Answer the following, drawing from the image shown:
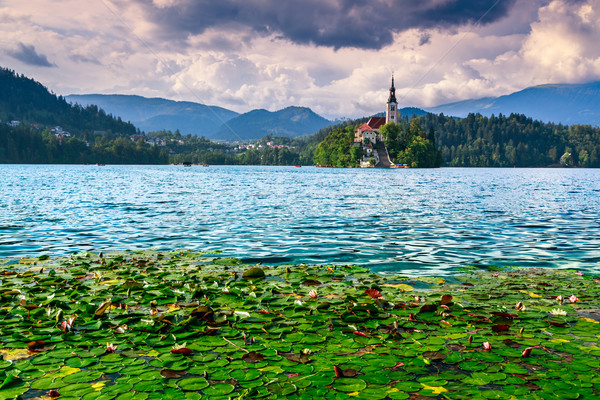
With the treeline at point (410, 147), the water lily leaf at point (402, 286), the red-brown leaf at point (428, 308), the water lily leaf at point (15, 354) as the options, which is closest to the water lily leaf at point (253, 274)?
the water lily leaf at point (402, 286)

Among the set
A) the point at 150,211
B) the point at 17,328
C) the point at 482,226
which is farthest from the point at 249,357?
the point at 150,211

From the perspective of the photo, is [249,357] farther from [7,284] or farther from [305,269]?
[7,284]

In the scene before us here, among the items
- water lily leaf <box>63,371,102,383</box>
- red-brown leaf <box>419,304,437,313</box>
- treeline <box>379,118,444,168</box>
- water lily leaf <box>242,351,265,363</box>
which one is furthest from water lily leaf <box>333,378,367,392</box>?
treeline <box>379,118,444,168</box>

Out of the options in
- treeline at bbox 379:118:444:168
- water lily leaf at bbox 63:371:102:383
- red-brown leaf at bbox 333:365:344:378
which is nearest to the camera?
water lily leaf at bbox 63:371:102:383

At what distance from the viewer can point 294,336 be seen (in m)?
6.04

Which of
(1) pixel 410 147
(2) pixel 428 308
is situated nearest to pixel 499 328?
(2) pixel 428 308

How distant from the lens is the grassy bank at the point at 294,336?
4453 mm

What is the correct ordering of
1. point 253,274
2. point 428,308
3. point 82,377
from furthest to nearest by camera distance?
point 253,274, point 428,308, point 82,377

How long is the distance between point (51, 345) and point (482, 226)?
18807mm

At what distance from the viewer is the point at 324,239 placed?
1639 centimetres

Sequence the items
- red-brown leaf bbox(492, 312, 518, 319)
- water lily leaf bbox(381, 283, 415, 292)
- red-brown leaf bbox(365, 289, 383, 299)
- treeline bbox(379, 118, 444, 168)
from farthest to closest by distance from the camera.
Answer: treeline bbox(379, 118, 444, 168) → water lily leaf bbox(381, 283, 415, 292) → red-brown leaf bbox(365, 289, 383, 299) → red-brown leaf bbox(492, 312, 518, 319)

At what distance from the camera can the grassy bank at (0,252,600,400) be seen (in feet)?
14.6

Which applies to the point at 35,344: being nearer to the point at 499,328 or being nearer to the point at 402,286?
the point at 499,328

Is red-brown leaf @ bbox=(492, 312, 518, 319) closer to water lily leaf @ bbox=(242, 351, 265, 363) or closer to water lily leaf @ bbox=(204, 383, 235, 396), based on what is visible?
water lily leaf @ bbox=(242, 351, 265, 363)
